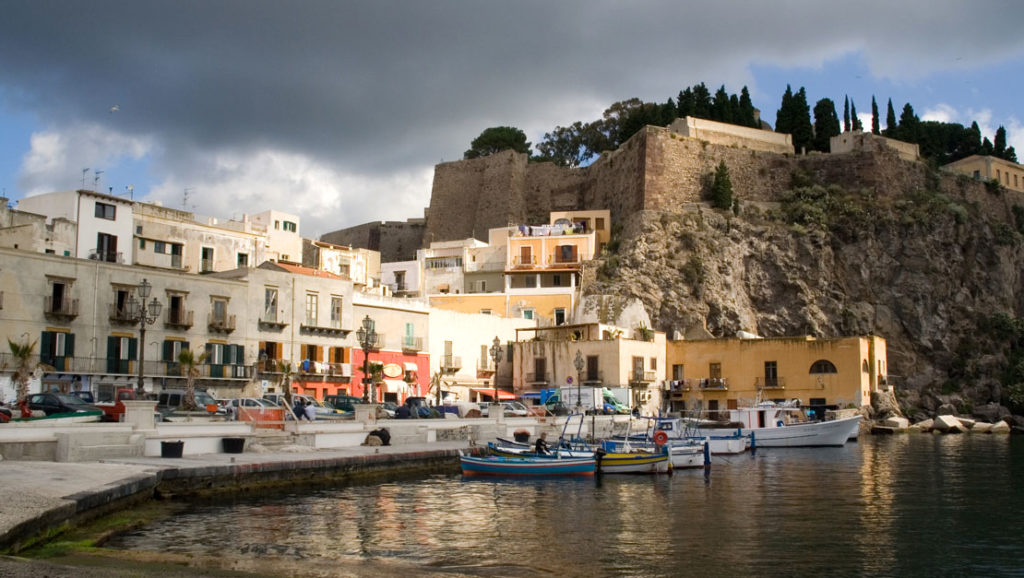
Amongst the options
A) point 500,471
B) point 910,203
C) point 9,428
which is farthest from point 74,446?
point 910,203

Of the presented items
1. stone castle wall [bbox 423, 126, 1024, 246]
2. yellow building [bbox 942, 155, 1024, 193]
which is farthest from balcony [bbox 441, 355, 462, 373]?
yellow building [bbox 942, 155, 1024, 193]

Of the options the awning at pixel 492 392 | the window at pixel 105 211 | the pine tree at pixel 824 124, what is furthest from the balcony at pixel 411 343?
the pine tree at pixel 824 124

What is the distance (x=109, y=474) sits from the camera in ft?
59.8

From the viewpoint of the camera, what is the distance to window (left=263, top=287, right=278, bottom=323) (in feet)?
→ 138

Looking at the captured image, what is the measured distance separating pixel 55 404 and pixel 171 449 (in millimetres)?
5788

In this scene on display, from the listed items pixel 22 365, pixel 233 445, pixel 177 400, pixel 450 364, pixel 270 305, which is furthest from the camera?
pixel 450 364

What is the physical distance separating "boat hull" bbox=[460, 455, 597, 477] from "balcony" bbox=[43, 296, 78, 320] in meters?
17.8

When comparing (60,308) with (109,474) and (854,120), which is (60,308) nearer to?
(109,474)

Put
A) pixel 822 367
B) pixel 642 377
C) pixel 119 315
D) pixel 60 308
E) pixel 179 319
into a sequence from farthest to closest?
1. pixel 822 367
2. pixel 642 377
3. pixel 179 319
4. pixel 119 315
5. pixel 60 308

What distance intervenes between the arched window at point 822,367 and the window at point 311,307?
2855 cm

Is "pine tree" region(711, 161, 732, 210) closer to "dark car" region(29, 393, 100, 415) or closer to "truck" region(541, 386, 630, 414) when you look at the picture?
"truck" region(541, 386, 630, 414)

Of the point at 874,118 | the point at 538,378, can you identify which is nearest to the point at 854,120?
the point at 874,118

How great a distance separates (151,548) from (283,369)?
27.0 meters

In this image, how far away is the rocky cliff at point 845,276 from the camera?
6231cm
